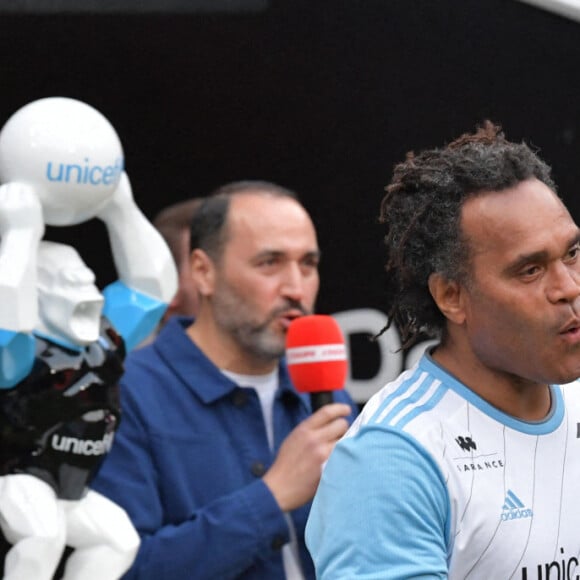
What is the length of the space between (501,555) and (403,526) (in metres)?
0.19

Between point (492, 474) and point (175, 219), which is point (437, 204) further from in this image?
point (175, 219)

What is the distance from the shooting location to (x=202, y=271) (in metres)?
4.20

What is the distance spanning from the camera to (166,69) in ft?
14.1

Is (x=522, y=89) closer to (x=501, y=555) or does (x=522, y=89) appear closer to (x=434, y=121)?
(x=434, y=121)

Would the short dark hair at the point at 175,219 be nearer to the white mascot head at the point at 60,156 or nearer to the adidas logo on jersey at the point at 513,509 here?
the white mascot head at the point at 60,156

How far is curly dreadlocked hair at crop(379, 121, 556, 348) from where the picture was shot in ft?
8.02

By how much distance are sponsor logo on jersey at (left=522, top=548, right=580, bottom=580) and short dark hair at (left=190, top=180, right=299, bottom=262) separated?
1983 millimetres

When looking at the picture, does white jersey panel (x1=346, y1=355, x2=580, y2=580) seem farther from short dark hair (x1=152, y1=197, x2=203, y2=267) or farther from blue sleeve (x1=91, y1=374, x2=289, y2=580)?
short dark hair (x1=152, y1=197, x2=203, y2=267)

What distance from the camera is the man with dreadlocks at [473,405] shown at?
2217 millimetres

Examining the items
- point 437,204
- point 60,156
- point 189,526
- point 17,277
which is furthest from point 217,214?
point 437,204

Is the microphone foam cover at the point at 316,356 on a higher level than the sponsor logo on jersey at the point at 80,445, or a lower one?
higher

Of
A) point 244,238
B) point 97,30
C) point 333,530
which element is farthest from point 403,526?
point 97,30

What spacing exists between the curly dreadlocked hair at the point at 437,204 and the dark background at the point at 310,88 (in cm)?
176

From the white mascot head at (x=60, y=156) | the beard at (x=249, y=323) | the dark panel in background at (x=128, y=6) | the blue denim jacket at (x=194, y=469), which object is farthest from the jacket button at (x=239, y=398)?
the dark panel in background at (x=128, y=6)
